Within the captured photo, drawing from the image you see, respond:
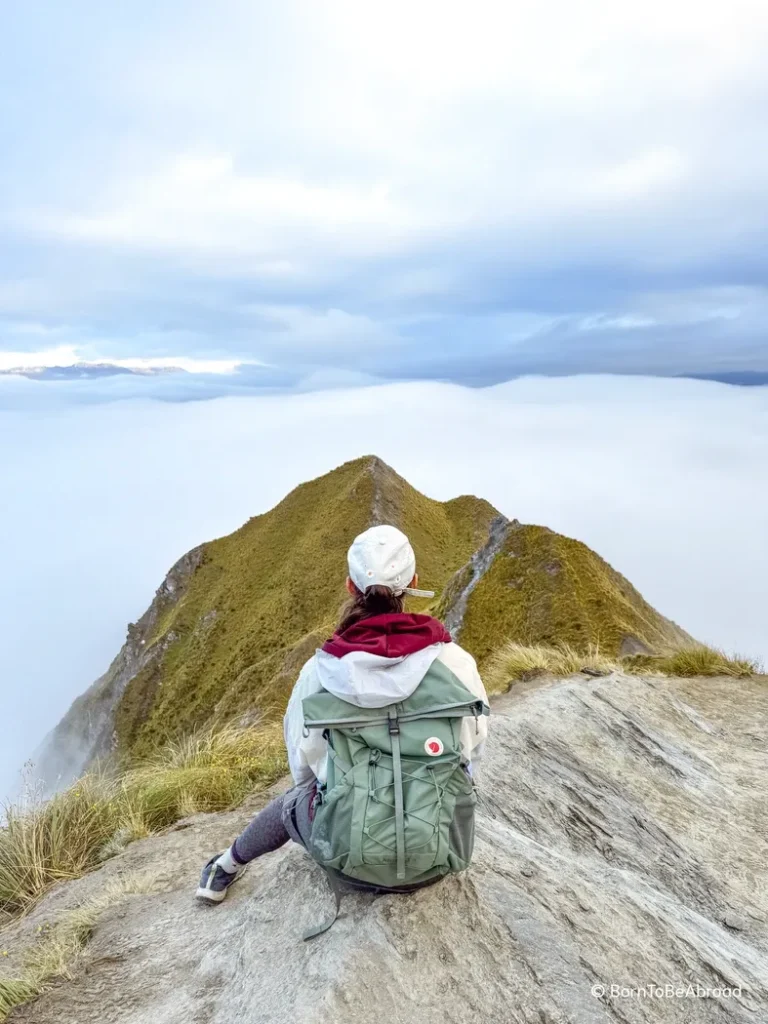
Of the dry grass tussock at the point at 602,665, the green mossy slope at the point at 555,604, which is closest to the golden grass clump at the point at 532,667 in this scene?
the dry grass tussock at the point at 602,665

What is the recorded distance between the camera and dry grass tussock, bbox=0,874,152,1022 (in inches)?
198

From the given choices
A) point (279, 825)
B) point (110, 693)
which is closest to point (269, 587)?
point (110, 693)

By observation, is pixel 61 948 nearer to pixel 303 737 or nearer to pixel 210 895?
pixel 210 895

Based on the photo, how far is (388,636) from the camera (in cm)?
418

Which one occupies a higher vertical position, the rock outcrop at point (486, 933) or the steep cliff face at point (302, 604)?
the rock outcrop at point (486, 933)

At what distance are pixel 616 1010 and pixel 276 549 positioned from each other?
191 ft

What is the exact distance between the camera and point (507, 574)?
30.0m

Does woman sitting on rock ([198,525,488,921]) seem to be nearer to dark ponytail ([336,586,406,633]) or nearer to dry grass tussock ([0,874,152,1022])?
dark ponytail ([336,586,406,633])

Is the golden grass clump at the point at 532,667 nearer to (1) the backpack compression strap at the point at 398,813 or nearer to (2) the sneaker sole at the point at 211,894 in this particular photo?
(2) the sneaker sole at the point at 211,894

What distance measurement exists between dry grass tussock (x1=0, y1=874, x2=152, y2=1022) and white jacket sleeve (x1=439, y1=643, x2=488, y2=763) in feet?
12.1

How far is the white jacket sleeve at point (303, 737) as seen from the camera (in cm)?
429

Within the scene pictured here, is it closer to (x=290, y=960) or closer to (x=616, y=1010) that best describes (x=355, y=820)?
(x=290, y=960)

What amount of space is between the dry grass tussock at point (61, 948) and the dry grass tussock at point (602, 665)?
7566 millimetres

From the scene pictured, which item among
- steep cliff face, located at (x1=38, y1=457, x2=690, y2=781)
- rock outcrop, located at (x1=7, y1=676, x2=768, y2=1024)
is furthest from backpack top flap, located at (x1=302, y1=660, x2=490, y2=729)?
steep cliff face, located at (x1=38, y1=457, x2=690, y2=781)
